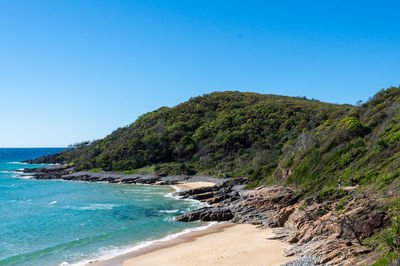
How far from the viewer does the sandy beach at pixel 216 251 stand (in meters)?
18.1

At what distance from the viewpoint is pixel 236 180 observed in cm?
4869

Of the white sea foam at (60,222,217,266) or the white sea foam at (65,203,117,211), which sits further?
the white sea foam at (65,203,117,211)

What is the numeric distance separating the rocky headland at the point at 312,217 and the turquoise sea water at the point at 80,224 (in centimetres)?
408

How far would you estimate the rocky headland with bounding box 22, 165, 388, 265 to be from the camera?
14.9m

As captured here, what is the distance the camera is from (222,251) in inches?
785

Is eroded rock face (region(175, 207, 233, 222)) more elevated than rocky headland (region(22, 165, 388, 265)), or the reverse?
rocky headland (region(22, 165, 388, 265))

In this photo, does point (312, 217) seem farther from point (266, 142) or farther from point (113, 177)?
point (113, 177)

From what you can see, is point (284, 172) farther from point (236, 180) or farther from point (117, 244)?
point (117, 244)

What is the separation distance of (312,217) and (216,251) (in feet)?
22.8

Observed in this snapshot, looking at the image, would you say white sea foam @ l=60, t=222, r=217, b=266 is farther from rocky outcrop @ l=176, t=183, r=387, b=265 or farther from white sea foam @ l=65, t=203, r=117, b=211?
white sea foam @ l=65, t=203, r=117, b=211

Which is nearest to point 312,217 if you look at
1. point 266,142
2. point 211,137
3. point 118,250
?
point 118,250

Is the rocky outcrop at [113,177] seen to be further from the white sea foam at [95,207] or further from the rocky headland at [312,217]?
the white sea foam at [95,207]

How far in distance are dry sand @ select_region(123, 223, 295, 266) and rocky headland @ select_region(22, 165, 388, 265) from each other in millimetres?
1184

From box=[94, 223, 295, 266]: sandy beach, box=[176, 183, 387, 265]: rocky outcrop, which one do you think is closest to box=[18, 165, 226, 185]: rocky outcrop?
box=[176, 183, 387, 265]: rocky outcrop
